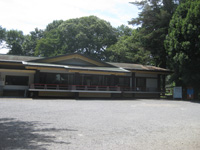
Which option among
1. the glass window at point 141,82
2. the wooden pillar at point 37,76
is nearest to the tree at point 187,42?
the glass window at point 141,82

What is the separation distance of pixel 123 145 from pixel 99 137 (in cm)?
97

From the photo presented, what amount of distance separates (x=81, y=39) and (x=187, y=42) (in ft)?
84.8

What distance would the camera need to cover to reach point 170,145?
5.80 metres

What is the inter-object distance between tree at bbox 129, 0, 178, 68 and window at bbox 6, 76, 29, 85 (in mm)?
15865

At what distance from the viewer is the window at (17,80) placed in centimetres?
2070

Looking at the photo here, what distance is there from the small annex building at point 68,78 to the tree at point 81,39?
66.8 feet

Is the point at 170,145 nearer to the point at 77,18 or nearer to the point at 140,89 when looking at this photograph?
the point at 140,89

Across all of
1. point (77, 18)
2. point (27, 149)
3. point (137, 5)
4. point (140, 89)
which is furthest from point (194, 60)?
point (77, 18)

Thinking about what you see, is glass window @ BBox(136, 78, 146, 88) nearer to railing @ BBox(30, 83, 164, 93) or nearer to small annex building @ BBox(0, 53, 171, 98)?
small annex building @ BBox(0, 53, 171, 98)

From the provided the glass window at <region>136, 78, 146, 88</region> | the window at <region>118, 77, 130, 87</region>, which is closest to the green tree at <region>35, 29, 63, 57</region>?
the window at <region>118, 77, 130, 87</region>

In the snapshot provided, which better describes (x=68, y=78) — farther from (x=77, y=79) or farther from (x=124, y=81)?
(x=124, y=81)

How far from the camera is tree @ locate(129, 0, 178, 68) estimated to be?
25906 millimetres

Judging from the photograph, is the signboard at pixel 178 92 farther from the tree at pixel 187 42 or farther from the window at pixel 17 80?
the window at pixel 17 80

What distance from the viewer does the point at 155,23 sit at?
2741cm
